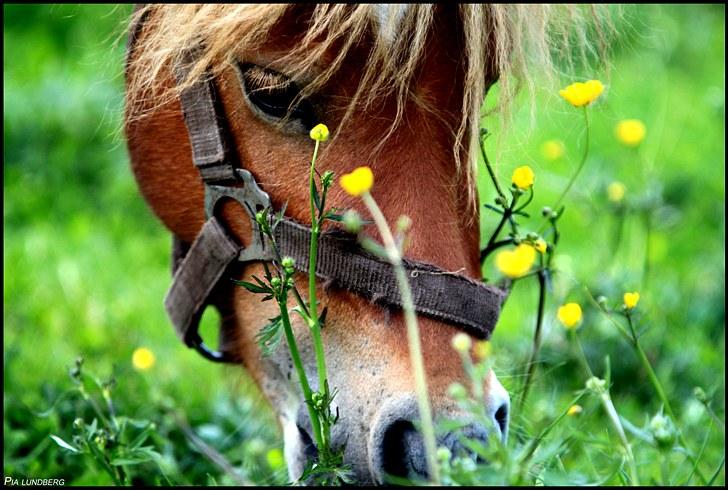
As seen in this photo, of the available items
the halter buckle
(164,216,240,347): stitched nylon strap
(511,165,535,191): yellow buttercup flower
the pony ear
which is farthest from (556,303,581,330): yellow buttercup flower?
the pony ear

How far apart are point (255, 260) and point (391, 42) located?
600 mm

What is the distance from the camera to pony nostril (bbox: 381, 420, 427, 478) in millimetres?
1819

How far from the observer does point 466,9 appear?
6.65 ft

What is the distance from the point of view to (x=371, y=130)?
200 centimetres

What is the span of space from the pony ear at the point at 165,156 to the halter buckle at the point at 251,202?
0.48 feet

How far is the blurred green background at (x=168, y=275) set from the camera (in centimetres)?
269

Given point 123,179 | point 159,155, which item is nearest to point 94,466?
point 159,155

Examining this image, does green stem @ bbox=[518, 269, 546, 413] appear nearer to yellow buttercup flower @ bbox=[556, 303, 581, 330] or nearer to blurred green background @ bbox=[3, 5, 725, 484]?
blurred green background @ bbox=[3, 5, 725, 484]

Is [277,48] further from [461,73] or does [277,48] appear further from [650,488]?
[650,488]

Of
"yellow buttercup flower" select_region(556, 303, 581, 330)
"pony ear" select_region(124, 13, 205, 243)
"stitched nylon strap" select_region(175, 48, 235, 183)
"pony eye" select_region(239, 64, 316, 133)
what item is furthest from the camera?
"pony ear" select_region(124, 13, 205, 243)

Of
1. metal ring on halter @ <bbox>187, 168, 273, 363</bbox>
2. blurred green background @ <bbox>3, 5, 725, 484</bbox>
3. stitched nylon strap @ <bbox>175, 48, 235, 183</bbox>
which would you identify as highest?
stitched nylon strap @ <bbox>175, 48, 235, 183</bbox>

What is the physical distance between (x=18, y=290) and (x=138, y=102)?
1.78 metres

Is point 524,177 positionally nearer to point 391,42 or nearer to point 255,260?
point 391,42

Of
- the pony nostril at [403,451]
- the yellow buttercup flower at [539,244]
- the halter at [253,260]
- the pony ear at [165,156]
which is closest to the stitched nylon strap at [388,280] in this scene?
the halter at [253,260]
